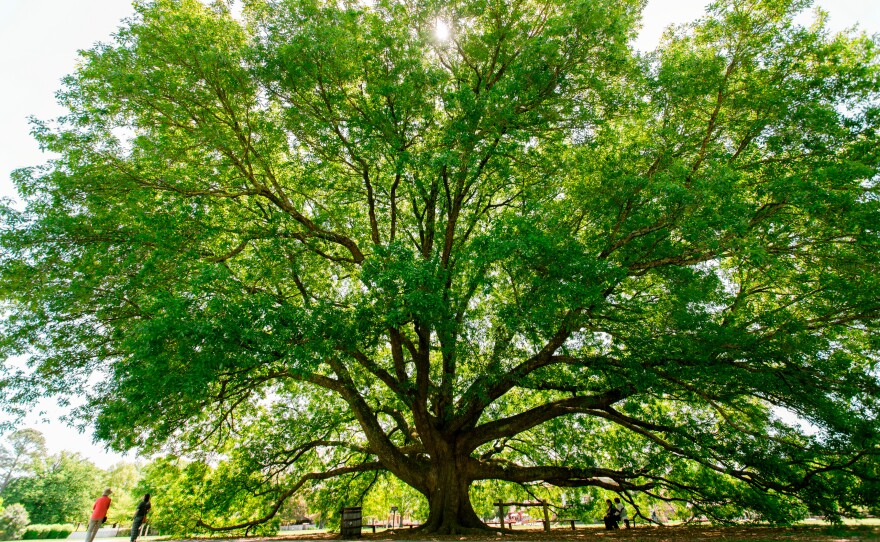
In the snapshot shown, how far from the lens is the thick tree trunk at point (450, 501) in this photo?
10805 mm

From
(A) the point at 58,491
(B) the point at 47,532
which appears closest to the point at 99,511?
(B) the point at 47,532

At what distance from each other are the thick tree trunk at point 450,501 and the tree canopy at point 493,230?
0.23 ft

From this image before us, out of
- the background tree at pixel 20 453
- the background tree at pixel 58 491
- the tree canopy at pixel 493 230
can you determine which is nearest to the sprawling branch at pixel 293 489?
the tree canopy at pixel 493 230

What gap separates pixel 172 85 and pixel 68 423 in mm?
6970

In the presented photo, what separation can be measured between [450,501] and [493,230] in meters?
7.03

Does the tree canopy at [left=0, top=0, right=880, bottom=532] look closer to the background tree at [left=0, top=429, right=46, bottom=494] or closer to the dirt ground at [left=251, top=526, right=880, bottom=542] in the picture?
the dirt ground at [left=251, top=526, right=880, bottom=542]

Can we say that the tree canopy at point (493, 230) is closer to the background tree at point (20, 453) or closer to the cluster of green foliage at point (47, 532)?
the cluster of green foliage at point (47, 532)

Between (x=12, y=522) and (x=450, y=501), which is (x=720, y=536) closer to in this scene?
(x=450, y=501)

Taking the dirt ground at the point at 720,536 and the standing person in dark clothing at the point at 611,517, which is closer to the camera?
the dirt ground at the point at 720,536

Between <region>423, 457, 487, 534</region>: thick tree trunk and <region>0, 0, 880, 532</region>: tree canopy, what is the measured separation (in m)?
0.07

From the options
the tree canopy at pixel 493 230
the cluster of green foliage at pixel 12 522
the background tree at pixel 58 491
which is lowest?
the cluster of green foliage at pixel 12 522

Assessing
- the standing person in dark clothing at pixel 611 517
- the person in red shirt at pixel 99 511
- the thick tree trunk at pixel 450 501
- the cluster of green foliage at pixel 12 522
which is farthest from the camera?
the cluster of green foliage at pixel 12 522

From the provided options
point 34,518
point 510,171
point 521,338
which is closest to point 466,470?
point 521,338

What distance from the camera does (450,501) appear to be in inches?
437
